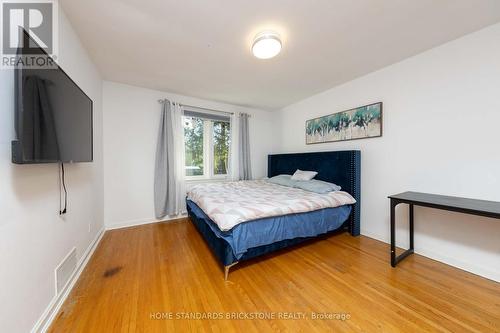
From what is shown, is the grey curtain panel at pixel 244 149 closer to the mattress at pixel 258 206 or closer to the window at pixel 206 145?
the window at pixel 206 145

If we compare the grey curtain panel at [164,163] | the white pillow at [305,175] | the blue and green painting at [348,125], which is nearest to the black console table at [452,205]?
the blue and green painting at [348,125]

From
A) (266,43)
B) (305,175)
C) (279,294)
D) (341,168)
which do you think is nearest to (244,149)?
(305,175)

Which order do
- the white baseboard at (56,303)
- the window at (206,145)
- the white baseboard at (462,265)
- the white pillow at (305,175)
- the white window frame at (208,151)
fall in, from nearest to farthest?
the white baseboard at (56,303) → the white baseboard at (462,265) → the white pillow at (305,175) → the window at (206,145) → the white window frame at (208,151)

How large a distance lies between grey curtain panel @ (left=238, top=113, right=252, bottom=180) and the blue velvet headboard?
1.10 metres

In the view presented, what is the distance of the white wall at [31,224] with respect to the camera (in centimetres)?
97

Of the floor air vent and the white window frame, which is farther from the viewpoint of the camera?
the white window frame

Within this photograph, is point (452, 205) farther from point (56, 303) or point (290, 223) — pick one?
point (56, 303)

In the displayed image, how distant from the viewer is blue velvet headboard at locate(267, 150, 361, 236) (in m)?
2.73

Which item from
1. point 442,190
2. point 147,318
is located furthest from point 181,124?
point 442,190

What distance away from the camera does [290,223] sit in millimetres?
2076

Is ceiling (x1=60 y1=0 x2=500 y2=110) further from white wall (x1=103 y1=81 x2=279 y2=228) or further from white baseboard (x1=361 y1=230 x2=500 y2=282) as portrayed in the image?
white baseboard (x1=361 y1=230 x2=500 y2=282)

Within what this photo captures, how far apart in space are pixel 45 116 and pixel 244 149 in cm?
321

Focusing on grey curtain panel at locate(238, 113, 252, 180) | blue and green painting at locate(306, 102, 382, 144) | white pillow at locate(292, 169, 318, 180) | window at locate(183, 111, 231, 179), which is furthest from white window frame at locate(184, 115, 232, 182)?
blue and green painting at locate(306, 102, 382, 144)

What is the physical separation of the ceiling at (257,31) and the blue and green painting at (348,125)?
0.56 metres
